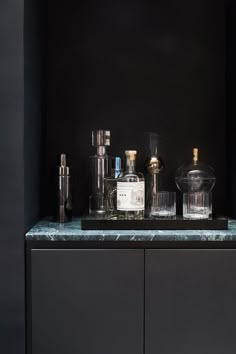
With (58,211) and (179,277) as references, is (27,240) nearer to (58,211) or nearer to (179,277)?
(58,211)

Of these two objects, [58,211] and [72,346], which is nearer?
[72,346]

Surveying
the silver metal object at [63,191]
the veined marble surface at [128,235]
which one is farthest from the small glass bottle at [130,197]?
the silver metal object at [63,191]

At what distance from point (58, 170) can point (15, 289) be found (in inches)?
20.4

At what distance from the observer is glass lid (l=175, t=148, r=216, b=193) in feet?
6.22
